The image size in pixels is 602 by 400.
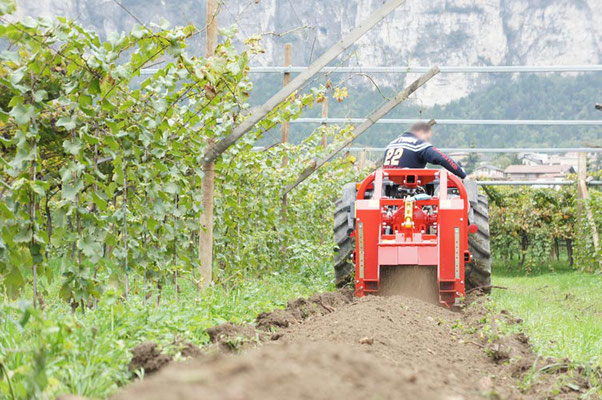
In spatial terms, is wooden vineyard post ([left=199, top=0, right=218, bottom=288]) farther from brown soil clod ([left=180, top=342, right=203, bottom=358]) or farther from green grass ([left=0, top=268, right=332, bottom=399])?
brown soil clod ([left=180, top=342, right=203, bottom=358])

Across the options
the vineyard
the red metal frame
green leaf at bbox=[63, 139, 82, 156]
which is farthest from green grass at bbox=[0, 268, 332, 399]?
the red metal frame

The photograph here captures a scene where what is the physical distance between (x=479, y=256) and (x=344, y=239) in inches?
59.1

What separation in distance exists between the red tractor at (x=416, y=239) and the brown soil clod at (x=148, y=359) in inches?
157

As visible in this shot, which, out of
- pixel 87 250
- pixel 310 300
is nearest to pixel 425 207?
pixel 310 300

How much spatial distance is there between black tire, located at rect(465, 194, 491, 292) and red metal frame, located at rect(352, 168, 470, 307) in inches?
29.2

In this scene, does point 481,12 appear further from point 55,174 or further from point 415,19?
point 55,174

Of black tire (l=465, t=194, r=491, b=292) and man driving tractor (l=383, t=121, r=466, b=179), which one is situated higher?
man driving tractor (l=383, t=121, r=466, b=179)

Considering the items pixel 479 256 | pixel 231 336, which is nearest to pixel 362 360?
pixel 231 336

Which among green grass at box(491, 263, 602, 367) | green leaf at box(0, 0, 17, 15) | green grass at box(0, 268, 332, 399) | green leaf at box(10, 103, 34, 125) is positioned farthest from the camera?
green grass at box(491, 263, 602, 367)

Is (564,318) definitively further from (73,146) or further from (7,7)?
(7,7)

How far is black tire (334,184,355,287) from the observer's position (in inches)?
333

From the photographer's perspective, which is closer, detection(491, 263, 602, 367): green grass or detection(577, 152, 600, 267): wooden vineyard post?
detection(491, 263, 602, 367): green grass

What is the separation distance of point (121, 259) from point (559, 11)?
348 ft

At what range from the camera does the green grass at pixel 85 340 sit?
9.56 feet
